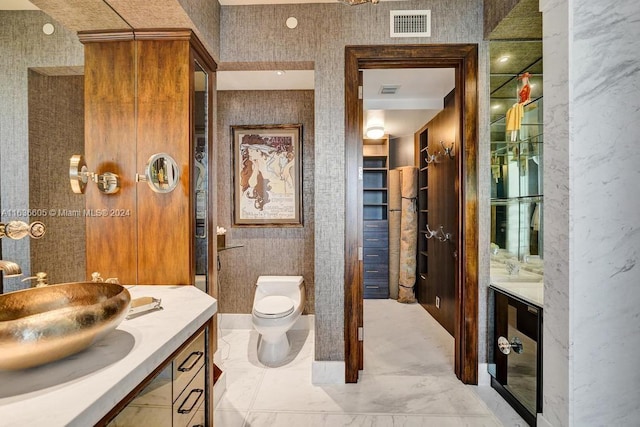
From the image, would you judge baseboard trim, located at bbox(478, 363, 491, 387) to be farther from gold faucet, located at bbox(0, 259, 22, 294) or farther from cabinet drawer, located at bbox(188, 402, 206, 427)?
gold faucet, located at bbox(0, 259, 22, 294)

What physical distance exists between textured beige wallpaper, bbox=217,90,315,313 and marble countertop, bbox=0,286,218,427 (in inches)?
82.0

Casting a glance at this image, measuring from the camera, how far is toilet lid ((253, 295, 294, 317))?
2465 millimetres

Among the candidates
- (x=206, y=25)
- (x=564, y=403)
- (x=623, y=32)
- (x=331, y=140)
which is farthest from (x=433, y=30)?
(x=564, y=403)

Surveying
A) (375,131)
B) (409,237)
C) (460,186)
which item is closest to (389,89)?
(375,131)

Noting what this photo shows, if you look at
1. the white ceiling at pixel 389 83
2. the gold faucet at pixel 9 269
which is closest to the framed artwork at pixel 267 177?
the white ceiling at pixel 389 83

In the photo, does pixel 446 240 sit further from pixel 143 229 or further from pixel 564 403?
pixel 143 229

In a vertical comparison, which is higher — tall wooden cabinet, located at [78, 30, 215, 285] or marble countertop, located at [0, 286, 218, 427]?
tall wooden cabinet, located at [78, 30, 215, 285]

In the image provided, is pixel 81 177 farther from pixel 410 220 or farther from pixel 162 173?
pixel 410 220

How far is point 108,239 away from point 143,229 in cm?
17

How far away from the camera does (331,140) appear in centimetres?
222

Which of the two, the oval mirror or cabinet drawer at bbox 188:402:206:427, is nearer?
cabinet drawer at bbox 188:402:206:427

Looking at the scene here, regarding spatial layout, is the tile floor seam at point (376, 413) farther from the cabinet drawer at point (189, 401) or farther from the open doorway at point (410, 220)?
the cabinet drawer at point (189, 401)

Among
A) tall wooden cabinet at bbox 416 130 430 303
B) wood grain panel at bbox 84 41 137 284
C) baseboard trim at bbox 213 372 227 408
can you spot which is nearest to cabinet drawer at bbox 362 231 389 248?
tall wooden cabinet at bbox 416 130 430 303

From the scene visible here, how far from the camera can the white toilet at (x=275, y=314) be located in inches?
97.0
